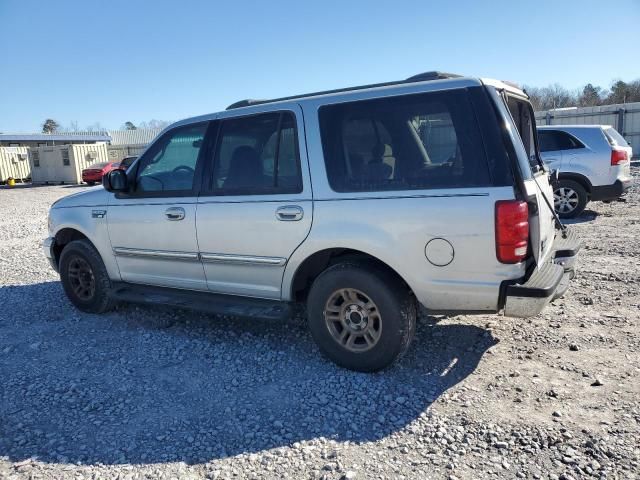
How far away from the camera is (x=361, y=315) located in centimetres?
378

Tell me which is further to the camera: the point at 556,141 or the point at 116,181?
the point at 556,141

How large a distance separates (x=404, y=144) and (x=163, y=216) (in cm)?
236

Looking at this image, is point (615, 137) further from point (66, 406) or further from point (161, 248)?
point (66, 406)

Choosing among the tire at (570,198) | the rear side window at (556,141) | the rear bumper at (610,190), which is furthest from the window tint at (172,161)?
the rear bumper at (610,190)

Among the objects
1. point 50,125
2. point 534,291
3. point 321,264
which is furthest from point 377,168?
point 50,125

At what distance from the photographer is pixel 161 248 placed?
475 cm

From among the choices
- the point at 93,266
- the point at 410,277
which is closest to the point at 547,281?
the point at 410,277

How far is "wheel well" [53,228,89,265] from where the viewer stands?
18.6ft

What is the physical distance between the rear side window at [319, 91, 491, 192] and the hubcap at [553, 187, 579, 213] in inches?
281

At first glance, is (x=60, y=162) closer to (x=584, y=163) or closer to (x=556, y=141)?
(x=556, y=141)

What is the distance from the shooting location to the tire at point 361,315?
362 cm

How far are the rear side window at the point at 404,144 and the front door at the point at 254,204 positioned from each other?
31cm

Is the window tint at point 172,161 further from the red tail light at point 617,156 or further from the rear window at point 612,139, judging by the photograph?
the rear window at point 612,139

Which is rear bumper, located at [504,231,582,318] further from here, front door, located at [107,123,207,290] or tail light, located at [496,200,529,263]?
front door, located at [107,123,207,290]
